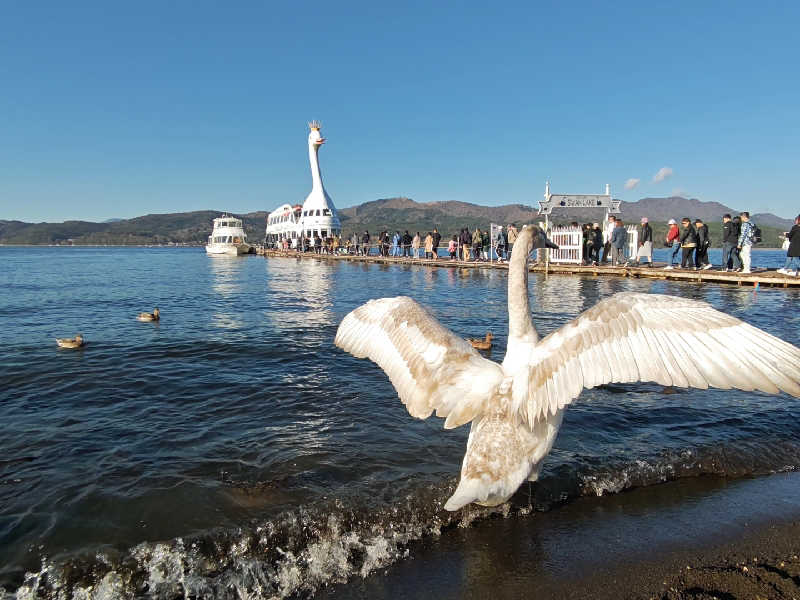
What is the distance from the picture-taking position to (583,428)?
5.88 metres

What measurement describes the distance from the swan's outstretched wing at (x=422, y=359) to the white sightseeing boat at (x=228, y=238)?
70.1 meters

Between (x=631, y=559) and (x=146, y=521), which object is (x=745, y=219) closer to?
(x=631, y=559)

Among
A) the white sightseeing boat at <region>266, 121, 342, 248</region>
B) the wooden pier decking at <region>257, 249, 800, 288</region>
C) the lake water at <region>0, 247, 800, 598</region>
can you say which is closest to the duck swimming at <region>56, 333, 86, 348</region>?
the lake water at <region>0, 247, 800, 598</region>

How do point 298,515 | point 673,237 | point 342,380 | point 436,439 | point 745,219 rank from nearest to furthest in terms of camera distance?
point 298,515 → point 436,439 → point 342,380 → point 745,219 → point 673,237

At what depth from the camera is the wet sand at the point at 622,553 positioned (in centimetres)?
316

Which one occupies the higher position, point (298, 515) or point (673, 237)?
point (673, 237)

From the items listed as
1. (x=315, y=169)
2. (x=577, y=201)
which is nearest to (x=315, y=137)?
(x=315, y=169)

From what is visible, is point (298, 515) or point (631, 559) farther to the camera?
point (298, 515)

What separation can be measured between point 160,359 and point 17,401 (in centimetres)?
274

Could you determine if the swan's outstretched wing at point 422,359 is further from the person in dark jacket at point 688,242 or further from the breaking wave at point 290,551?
the person in dark jacket at point 688,242

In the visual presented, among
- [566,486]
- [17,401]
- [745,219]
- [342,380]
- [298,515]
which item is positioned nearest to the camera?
[298,515]

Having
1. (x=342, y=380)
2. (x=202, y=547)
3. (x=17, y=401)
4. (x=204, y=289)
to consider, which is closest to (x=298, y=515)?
(x=202, y=547)

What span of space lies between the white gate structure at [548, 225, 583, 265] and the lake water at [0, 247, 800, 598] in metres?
18.1

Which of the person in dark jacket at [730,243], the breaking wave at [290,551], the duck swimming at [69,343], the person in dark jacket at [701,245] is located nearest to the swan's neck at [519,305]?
the breaking wave at [290,551]
